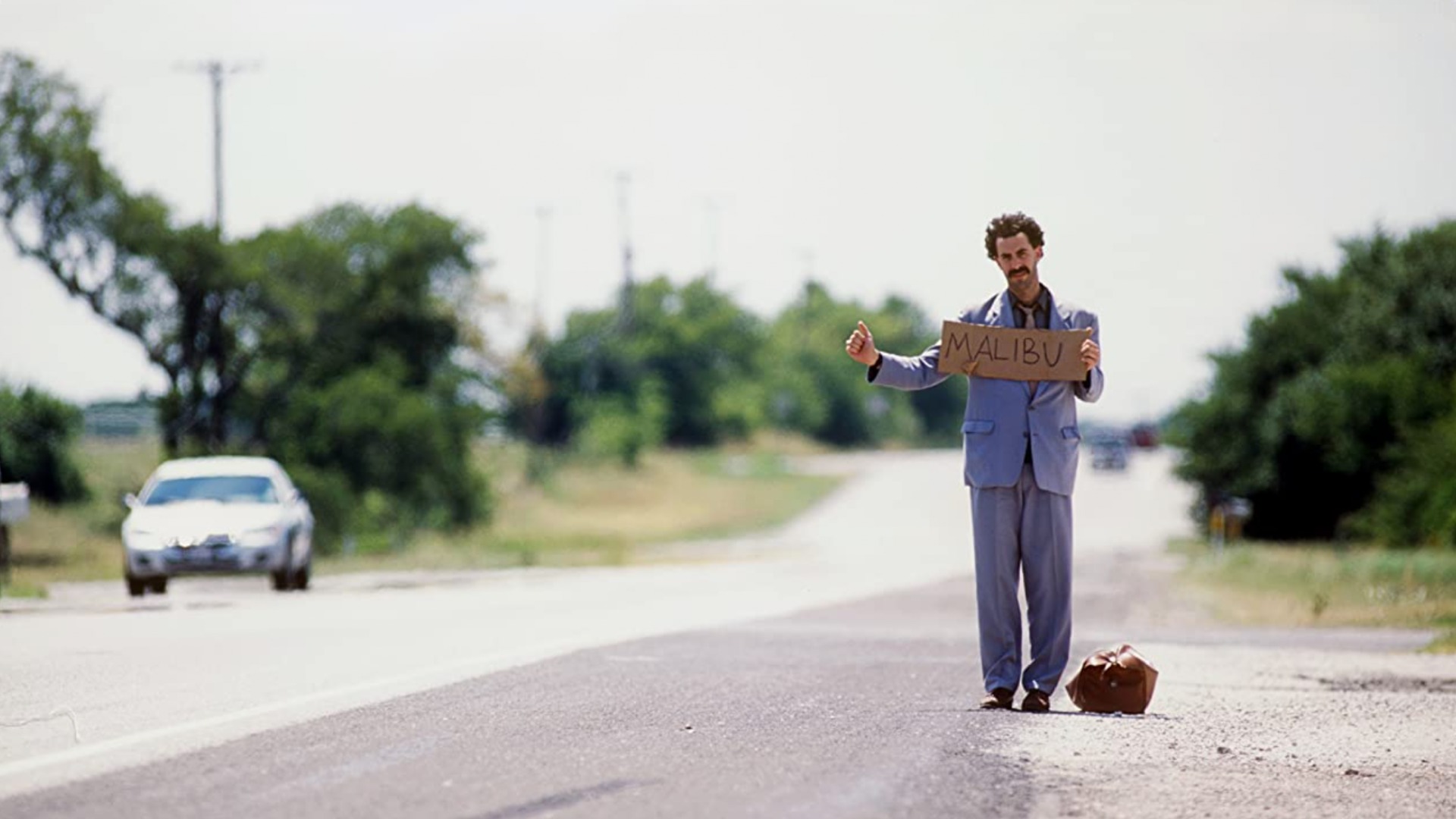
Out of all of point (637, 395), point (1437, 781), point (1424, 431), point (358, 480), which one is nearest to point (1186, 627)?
point (1437, 781)

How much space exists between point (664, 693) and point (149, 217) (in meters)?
40.1

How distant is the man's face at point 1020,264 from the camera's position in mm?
9758

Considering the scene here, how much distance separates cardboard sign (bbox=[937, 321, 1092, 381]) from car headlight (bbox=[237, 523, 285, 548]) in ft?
50.7

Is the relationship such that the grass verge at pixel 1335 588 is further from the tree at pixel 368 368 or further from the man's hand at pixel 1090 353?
the tree at pixel 368 368

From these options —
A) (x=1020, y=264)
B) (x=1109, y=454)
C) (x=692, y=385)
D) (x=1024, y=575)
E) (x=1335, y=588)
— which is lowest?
(x=1335, y=588)

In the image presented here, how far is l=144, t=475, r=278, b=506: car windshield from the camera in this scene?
24688mm

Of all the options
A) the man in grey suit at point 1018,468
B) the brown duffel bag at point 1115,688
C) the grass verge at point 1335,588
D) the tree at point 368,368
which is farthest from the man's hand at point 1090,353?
the tree at point 368,368

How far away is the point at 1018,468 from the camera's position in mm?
9656

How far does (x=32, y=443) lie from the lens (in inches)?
1891

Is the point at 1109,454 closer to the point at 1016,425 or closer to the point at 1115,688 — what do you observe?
the point at 1115,688

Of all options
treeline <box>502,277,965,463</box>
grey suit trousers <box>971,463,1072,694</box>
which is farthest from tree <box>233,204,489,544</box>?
grey suit trousers <box>971,463,1072,694</box>

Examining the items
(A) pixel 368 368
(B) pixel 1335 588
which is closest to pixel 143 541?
(B) pixel 1335 588

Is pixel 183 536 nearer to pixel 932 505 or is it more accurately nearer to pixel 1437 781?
pixel 1437 781

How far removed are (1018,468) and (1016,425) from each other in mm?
191
